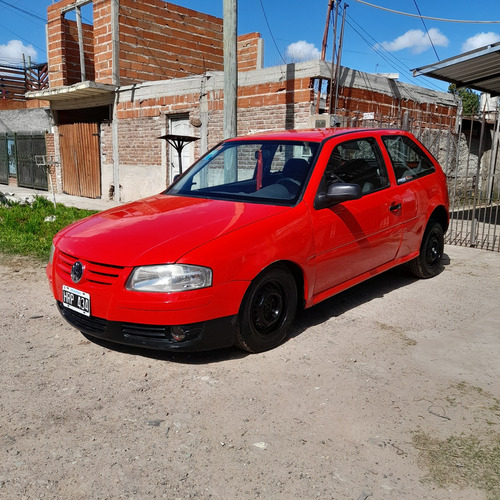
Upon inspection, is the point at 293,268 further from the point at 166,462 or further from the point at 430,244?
the point at 430,244

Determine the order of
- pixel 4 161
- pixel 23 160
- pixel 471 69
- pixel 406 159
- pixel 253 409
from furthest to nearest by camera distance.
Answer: pixel 4 161
pixel 23 160
pixel 471 69
pixel 406 159
pixel 253 409

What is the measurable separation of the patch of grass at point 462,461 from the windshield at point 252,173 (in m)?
2.06

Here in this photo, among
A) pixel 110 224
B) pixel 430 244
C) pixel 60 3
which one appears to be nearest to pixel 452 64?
pixel 430 244

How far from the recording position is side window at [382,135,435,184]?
5188 millimetres

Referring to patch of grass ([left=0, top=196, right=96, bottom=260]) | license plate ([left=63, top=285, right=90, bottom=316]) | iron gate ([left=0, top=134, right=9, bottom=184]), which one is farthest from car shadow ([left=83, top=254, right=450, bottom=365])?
iron gate ([left=0, top=134, right=9, bottom=184])

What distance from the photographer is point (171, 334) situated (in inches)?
134

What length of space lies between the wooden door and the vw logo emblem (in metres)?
11.9

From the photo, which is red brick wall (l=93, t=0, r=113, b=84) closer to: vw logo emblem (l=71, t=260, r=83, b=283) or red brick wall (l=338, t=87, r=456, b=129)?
red brick wall (l=338, t=87, r=456, b=129)

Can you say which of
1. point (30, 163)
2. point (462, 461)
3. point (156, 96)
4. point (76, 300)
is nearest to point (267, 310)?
point (76, 300)

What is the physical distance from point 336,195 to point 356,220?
0.51 metres

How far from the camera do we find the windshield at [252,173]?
423cm

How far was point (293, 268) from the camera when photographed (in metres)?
3.97

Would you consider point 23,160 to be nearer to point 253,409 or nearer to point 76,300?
point 76,300

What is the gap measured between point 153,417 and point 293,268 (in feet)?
5.25
